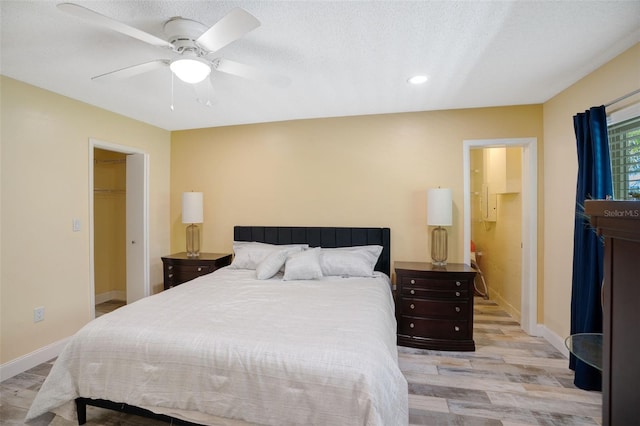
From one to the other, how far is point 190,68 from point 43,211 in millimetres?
2180

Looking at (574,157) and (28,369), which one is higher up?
(574,157)

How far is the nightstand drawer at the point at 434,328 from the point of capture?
9.29 feet

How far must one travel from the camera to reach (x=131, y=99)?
9.76 ft

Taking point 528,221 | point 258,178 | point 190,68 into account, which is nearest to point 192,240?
point 258,178

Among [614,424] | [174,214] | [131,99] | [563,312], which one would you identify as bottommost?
[563,312]

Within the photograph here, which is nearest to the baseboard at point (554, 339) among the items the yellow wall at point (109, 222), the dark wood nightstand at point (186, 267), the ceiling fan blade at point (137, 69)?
the dark wood nightstand at point (186, 267)

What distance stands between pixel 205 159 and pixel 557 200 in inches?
164

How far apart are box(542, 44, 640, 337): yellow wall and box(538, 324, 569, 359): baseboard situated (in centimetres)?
6

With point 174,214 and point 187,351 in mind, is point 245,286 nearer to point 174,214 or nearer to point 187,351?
point 187,351

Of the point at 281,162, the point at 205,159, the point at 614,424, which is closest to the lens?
the point at 614,424

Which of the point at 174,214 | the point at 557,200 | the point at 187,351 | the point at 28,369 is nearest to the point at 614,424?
the point at 187,351

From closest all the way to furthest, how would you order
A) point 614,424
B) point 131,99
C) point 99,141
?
1. point 614,424
2. point 131,99
3. point 99,141

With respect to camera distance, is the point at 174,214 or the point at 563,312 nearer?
the point at 563,312

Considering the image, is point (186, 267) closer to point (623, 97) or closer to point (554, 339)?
point (554, 339)
